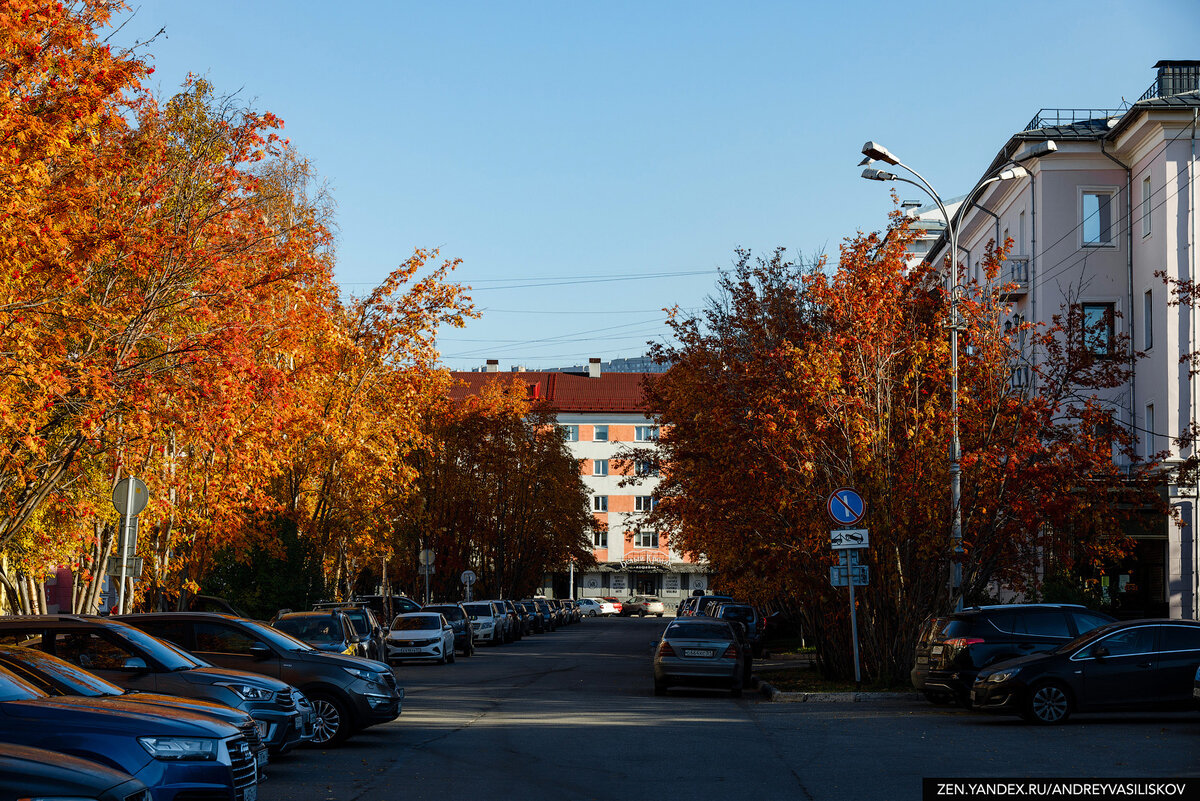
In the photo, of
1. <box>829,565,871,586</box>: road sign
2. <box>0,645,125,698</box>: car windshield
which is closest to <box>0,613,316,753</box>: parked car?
<box>0,645,125,698</box>: car windshield

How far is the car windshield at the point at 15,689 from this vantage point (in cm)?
903

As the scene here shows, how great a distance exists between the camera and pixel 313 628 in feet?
69.1

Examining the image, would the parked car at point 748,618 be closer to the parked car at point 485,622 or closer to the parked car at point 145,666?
the parked car at point 485,622

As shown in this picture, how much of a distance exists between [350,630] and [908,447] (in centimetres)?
1048

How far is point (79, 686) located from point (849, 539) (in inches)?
575

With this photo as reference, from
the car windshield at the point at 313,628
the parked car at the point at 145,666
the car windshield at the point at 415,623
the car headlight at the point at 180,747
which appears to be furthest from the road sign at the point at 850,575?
the car windshield at the point at 415,623

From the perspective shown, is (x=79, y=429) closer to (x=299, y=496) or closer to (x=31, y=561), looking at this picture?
(x=31, y=561)

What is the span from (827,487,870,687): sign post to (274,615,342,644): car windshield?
328 inches

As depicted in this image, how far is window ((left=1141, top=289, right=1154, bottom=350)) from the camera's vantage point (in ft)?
129

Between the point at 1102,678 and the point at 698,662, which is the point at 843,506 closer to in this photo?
the point at 698,662

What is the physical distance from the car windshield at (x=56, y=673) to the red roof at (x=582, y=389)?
9962cm

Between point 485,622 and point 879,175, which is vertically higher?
point 879,175

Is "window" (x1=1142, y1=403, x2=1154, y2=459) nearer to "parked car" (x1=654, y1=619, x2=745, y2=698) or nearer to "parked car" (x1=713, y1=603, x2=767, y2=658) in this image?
"parked car" (x1=713, y1=603, x2=767, y2=658)

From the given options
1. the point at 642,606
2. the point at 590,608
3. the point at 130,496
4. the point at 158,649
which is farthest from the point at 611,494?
the point at 158,649
